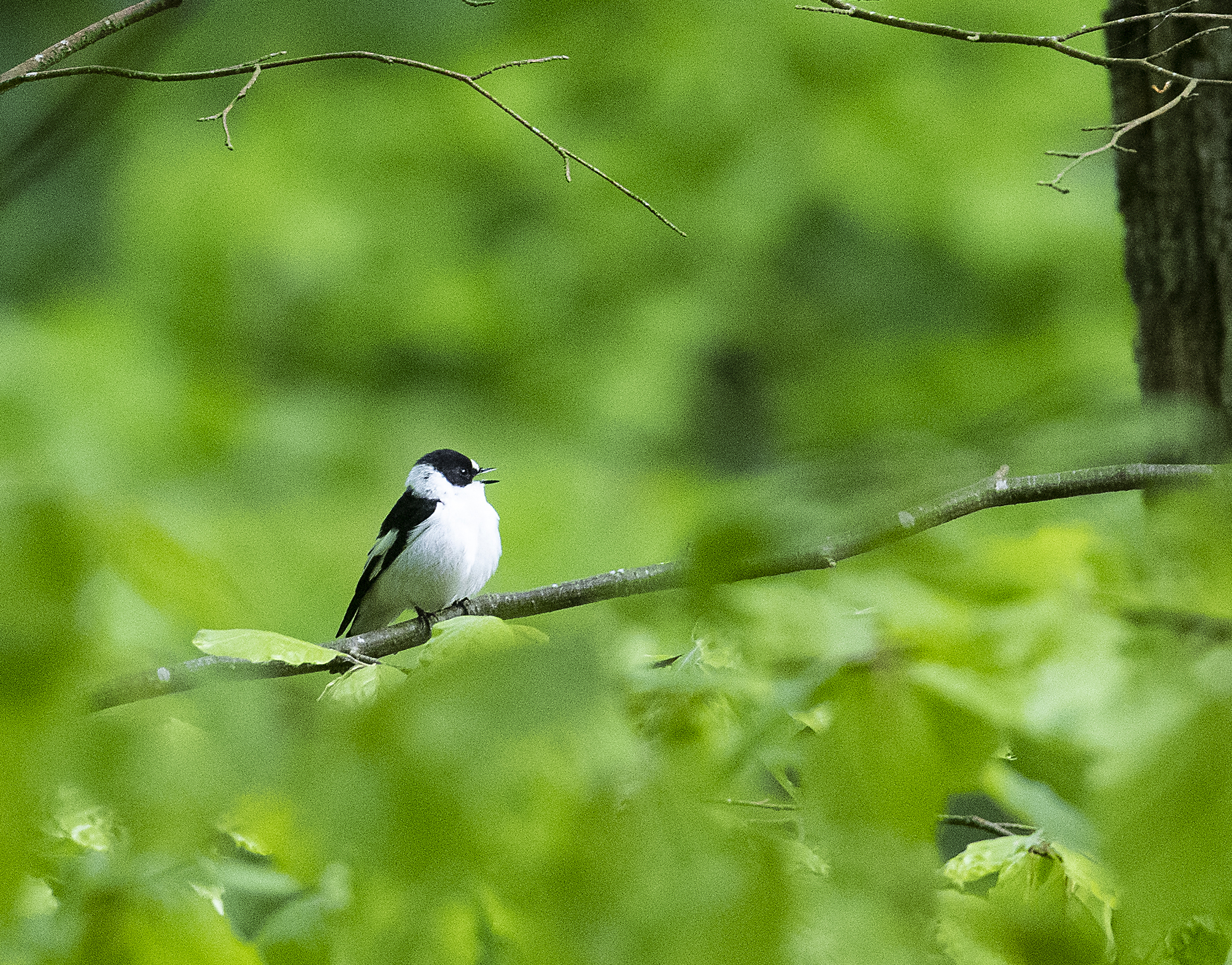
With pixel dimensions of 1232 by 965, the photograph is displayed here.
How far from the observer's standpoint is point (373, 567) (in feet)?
11.0

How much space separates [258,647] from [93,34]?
0.78 m

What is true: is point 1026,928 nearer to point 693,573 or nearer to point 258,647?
point 693,573

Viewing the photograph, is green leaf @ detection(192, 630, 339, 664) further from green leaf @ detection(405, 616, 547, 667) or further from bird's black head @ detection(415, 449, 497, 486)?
bird's black head @ detection(415, 449, 497, 486)

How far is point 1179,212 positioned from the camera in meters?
1.98

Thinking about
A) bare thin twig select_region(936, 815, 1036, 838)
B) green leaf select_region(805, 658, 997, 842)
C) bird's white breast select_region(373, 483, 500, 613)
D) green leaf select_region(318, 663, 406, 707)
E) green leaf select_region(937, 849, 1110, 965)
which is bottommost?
bird's white breast select_region(373, 483, 500, 613)

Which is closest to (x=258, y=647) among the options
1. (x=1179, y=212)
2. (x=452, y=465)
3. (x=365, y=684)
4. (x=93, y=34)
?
(x=365, y=684)

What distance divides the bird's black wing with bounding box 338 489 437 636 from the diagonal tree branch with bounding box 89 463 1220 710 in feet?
6.90

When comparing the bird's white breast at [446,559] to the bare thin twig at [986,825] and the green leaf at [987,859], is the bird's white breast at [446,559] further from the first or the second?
the green leaf at [987,859]

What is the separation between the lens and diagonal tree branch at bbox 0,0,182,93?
1.13m

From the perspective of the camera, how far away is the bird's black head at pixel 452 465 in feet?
11.9

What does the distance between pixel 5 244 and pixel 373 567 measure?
422 cm

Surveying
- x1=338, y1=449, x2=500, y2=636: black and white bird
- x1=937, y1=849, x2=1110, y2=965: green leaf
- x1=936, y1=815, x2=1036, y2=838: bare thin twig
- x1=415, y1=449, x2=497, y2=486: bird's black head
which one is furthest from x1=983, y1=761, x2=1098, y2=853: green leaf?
x1=415, y1=449, x2=497, y2=486: bird's black head

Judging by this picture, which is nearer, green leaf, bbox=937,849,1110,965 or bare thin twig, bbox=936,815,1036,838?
green leaf, bbox=937,849,1110,965

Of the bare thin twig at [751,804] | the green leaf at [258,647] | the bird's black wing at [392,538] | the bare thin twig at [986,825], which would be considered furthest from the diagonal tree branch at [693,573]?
the bird's black wing at [392,538]
